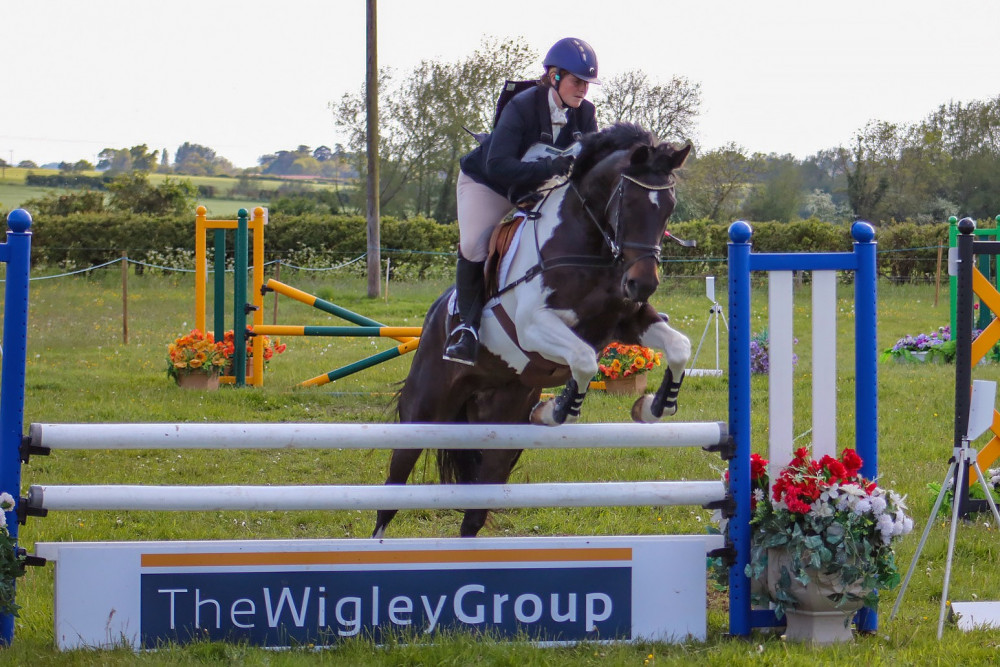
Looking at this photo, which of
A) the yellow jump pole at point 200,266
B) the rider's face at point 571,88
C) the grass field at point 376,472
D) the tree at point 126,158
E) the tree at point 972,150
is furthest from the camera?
the tree at point 126,158

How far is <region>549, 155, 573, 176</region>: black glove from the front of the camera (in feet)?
11.5

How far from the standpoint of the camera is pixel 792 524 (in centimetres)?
319

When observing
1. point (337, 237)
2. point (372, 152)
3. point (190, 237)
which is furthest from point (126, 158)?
point (372, 152)

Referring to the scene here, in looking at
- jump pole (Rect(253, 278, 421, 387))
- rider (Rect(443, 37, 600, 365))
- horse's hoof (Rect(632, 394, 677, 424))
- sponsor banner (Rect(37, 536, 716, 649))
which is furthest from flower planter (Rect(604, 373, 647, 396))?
sponsor banner (Rect(37, 536, 716, 649))

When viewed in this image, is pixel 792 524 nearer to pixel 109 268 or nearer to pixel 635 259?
pixel 635 259

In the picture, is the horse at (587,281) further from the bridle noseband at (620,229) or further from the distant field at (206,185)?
the distant field at (206,185)

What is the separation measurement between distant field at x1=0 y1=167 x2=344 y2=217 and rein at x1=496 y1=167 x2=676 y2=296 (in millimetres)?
26815

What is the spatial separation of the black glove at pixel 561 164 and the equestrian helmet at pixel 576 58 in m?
0.31

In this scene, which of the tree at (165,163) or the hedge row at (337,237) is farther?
the tree at (165,163)

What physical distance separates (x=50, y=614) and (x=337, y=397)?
4.93m

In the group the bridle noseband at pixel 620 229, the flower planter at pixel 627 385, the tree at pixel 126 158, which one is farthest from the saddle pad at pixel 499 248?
the tree at pixel 126 158

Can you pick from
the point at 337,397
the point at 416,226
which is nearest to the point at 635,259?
the point at 337,397

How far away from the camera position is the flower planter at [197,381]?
850 cm

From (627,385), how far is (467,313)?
486 cm
